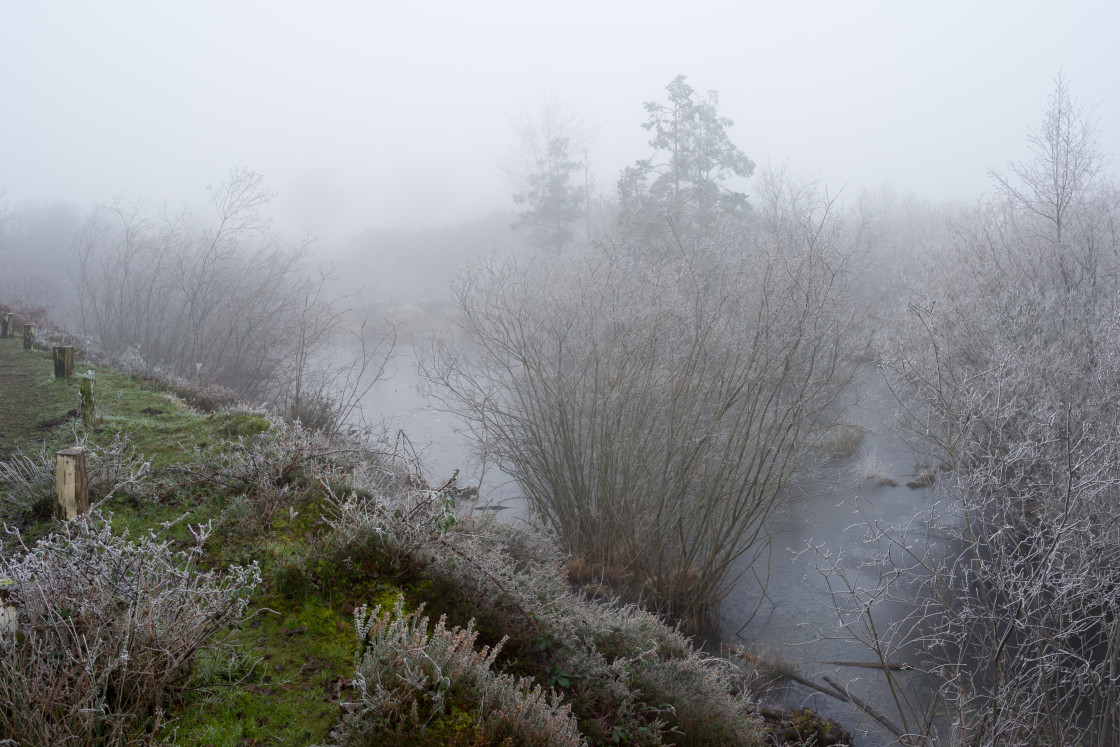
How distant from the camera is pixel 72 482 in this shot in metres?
3.69

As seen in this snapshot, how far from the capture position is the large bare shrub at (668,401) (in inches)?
269

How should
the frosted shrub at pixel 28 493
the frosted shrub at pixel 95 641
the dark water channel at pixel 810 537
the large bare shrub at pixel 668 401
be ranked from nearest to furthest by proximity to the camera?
the frosted shrub at pixel 95 641
the frosted shrub at pixel 28 493
the dark water channel at pixel 810 537
the large bare shrub at pixel 668 401

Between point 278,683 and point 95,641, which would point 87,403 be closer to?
point 95,641

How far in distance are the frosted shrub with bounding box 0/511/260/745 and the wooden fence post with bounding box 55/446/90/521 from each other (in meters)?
0.75

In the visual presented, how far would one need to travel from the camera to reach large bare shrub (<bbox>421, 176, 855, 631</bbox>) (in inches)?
269

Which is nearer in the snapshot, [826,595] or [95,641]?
[95,641]

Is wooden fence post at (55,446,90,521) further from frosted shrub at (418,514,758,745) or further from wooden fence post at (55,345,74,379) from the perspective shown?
wooden fence post at (55,345,74,379)

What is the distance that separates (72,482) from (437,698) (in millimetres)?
2736

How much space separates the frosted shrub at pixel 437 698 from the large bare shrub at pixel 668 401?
4418 millimetres

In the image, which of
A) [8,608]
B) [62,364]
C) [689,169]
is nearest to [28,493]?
[8,608]

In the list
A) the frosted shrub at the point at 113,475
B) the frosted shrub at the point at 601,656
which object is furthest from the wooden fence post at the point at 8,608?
the frosted shrub at the point at 601,656

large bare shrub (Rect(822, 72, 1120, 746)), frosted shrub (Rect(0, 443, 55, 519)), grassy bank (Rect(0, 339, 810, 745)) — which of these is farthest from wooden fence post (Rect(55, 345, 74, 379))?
large bare shrub (Rect(822, 72, 1120, 746))

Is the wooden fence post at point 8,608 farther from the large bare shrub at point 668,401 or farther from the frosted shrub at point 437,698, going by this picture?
the large bare shrub at point 668,401

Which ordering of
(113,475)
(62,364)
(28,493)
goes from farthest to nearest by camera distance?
(62,364) < (113,475) < (28,493)
